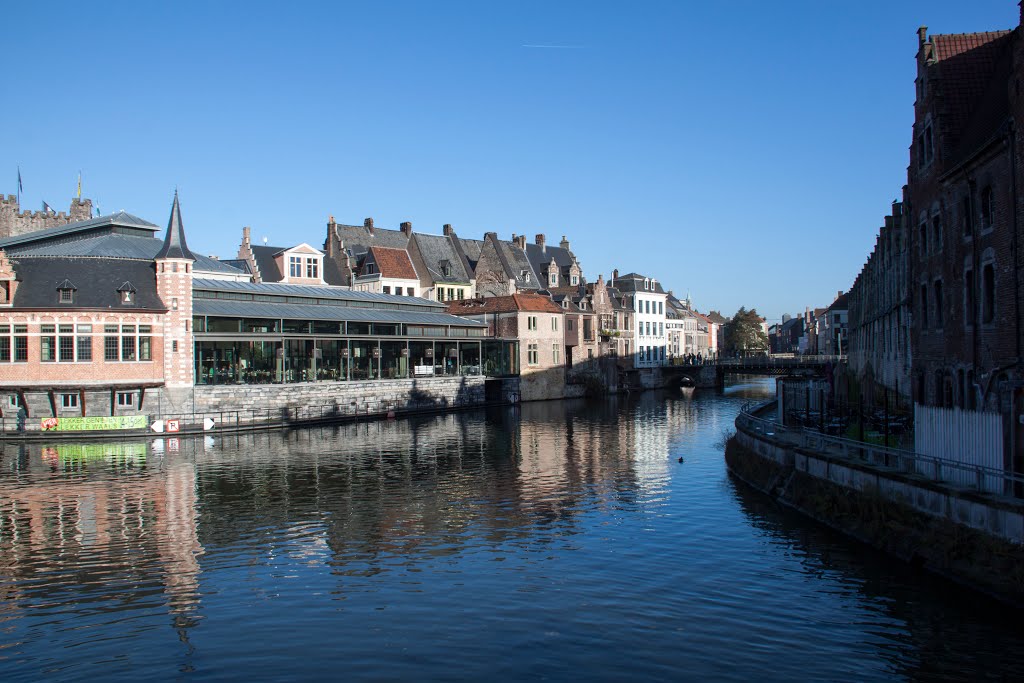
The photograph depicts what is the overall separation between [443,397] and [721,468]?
1371 inches

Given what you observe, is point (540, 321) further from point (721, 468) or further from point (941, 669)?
point (941, 669)

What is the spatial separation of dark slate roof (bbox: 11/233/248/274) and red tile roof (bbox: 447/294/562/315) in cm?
3192

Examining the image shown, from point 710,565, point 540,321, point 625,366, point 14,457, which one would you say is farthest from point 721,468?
point 625,366

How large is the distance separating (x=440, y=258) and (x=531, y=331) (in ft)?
57.5

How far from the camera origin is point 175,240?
5088 centimetres

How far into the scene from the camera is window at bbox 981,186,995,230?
907 inches

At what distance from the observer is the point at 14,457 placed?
38625mm

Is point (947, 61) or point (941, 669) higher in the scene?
point (947, 61)

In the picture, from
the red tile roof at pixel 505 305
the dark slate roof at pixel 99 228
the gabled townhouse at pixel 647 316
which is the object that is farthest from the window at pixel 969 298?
the gabled townhouse at pixel 647 316

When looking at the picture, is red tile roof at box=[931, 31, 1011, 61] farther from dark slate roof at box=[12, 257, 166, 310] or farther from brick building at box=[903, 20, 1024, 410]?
dark slate roof at box=[12, 257, 166, 310]

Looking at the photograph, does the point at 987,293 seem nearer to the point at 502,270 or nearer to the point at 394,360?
the point at 394,360

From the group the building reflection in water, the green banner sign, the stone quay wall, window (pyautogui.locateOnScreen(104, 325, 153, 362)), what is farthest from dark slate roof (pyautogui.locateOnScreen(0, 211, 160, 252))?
the building reflection in water

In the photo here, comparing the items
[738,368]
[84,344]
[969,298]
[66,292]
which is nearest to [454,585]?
[969,298]

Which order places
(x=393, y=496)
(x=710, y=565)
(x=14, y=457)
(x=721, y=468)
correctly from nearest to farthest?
(x=710, y=565)
(x=393, y=496)
(x=721, y=468)
(x=14, y=457)
